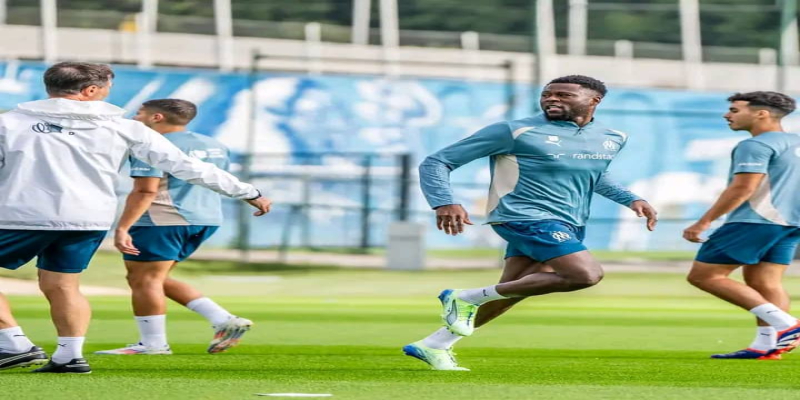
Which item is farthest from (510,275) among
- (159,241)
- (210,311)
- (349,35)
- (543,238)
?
(349,35)

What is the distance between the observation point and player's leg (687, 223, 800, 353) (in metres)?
8.34

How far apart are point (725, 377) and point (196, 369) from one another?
279 centimetres

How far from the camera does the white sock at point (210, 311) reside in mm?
8547

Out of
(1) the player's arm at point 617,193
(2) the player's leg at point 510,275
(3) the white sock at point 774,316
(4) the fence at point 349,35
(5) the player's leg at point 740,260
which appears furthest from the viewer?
(4) the fence at point 349,35

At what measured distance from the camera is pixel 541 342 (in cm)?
979

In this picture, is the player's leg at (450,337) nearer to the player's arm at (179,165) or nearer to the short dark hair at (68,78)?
the player's arm at (179,165)

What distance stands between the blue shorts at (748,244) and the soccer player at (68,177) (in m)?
3.22

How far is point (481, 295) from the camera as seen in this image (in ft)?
23.4

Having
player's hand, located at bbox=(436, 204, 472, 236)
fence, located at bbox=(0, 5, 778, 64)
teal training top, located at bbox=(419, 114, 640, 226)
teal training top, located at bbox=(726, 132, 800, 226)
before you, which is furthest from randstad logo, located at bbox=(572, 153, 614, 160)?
fence, located at bbox=(0, 5, 778, 64)

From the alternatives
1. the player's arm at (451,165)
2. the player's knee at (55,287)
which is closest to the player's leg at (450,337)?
the player's arm at (451,165)

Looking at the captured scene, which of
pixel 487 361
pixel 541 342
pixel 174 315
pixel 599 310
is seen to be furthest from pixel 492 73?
pixel 487 361

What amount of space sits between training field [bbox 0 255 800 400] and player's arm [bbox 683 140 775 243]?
835 mm

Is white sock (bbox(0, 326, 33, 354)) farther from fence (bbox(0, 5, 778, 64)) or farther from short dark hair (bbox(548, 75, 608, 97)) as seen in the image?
fence (bbox(0, 5, 778, 64))

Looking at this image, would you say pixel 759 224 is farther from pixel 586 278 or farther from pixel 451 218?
pixel 451 218
